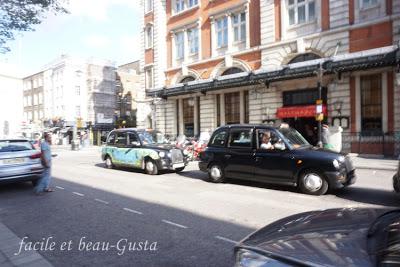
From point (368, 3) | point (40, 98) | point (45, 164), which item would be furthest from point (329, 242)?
point (40, 98)

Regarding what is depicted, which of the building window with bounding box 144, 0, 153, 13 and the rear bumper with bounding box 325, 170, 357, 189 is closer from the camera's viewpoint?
the rear bumper with bounding box 325, 170, 357, 189

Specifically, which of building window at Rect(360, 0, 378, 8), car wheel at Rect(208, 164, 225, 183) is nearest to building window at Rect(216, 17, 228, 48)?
building window at Rect(360, 0, 378, 8)

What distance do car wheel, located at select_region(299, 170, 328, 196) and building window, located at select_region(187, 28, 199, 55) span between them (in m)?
22.8

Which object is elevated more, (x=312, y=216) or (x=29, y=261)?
(x=312, y=216)

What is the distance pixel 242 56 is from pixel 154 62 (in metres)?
10.5

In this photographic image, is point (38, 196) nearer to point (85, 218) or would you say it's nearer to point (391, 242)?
point (85, 218)

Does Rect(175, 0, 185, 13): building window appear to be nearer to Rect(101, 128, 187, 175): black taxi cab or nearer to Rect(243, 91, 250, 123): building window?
Rect(243, 91, 250, 123): building window

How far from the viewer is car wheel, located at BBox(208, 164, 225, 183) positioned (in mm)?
10370

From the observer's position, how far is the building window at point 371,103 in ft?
62.8

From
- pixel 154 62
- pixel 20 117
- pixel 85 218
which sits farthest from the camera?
pixel 20 117

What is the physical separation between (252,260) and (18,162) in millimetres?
9098

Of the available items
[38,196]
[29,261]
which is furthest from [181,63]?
[29,261]

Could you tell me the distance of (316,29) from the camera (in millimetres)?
21672

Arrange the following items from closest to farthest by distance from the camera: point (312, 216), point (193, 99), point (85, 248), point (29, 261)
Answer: point (312, 216) → point (29, 261) → point (85, 248) → point (193, 99)
